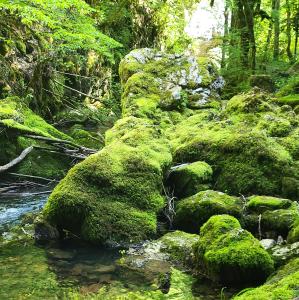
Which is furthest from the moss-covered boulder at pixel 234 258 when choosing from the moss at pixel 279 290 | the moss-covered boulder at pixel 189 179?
the moss-covered boulder at pixel 189 179

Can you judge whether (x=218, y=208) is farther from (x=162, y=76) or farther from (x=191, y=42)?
(x=191, y=42)

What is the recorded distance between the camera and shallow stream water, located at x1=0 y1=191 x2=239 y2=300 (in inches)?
173

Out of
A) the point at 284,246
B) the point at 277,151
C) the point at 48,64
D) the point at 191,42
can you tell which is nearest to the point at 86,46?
the point at 48,64

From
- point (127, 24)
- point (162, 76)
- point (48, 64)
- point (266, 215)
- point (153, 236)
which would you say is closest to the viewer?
point (266, 215)

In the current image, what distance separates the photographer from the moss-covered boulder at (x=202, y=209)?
5902 mm

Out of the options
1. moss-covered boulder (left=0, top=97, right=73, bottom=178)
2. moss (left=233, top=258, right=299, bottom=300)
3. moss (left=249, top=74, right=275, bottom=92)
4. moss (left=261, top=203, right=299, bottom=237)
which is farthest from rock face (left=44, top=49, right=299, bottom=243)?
moss (left=249, top=74, right=275, bottom=92)

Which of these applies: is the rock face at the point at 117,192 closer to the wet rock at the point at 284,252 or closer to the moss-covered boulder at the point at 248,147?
the moss-covered boulder at the point at 248,147

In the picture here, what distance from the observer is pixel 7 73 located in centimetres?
1338

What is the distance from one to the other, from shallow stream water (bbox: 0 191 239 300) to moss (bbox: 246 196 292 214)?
1.63 meters

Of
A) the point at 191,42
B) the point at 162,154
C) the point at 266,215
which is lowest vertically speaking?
the point at 266,215

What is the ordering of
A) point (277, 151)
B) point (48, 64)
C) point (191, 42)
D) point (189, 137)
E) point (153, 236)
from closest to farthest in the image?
point (153, 236), point (277, 151), point (189, 137), point (48, 64), point (191, 42)

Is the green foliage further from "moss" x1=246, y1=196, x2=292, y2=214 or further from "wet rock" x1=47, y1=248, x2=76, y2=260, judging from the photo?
"moss" x1=246, y1=196, x2=292, y2=214

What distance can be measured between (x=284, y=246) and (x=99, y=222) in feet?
8.10

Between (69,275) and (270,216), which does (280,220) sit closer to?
(270,216)
